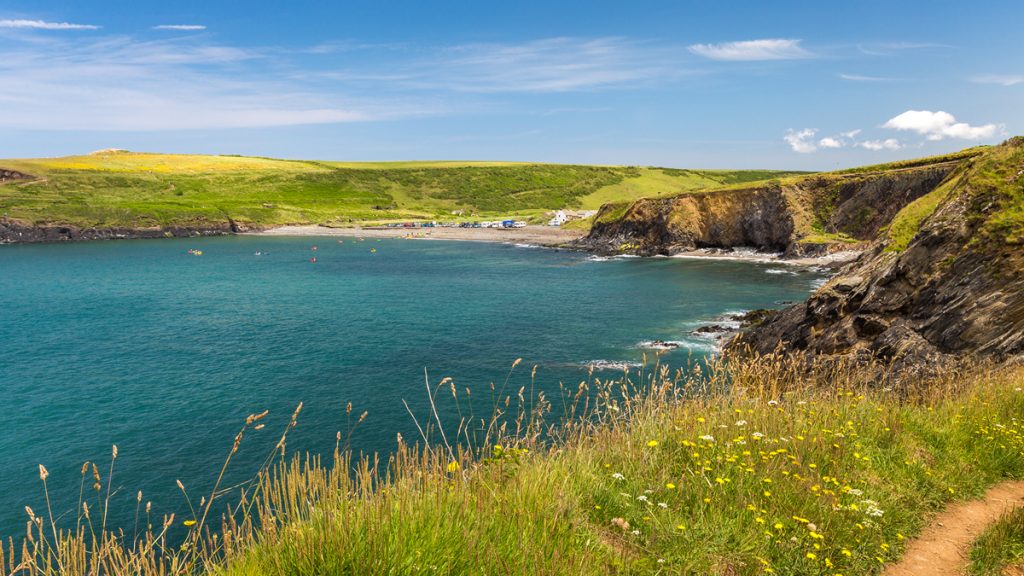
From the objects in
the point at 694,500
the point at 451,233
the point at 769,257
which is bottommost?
the point at 451,233

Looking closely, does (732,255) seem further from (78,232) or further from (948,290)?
(78,232)

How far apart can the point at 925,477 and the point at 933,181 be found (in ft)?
297

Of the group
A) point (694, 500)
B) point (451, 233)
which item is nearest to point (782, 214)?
point (451, 233)

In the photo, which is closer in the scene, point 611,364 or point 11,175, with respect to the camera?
point 611,364

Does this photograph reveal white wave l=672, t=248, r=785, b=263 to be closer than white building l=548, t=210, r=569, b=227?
Yes

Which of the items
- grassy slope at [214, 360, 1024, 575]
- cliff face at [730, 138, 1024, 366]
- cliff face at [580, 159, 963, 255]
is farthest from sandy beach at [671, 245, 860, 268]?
grassy slope at [214, 360, 1024, 575]

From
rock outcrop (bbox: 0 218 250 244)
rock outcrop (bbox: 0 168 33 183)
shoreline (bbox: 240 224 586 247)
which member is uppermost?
rock outcrop (bbox: 0 168 33 183)

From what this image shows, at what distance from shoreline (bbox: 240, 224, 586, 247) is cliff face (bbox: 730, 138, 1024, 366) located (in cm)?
9833

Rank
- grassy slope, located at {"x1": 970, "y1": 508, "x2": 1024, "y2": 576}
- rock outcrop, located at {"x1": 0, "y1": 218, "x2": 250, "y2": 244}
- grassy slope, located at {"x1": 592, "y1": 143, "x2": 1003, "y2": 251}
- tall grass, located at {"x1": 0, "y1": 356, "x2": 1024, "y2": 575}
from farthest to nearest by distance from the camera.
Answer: rock outcrop, located at {"x1": 0, "y1": 218, "x2": 250, "y2": 244}
grassy slope, located at {"x1": 592, "y1": 143, "x2": 1003, "y2": 251}
grassy slope, located at {"x1": 970, "y1": 508, "x2": 1024, "y2": 576}
tall grass, located at {"x1": 0, "y1": 356, "x2": 1024, "y2": 575}

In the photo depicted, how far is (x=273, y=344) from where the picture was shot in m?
43.5

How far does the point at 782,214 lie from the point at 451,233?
86.0 metres

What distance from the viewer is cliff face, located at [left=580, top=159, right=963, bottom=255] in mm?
83000

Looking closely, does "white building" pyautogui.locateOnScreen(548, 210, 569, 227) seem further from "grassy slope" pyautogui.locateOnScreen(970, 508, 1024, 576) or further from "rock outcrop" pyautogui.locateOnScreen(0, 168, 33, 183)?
"grassy slope" pyautogui.locateOnScreen(970, 508, 1024, 576)

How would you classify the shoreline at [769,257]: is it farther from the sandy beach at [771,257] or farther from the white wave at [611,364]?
the white wave at [611,364]
